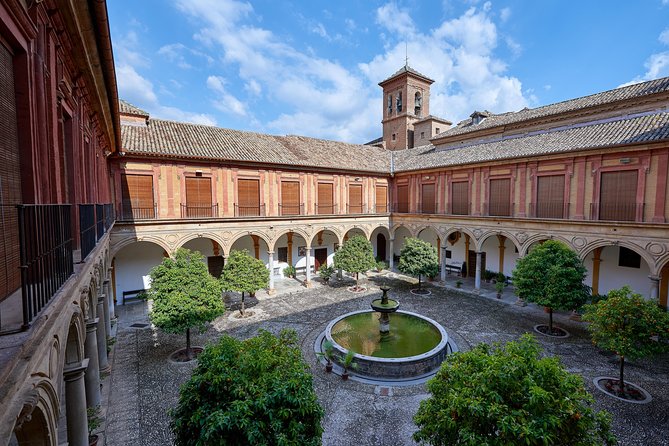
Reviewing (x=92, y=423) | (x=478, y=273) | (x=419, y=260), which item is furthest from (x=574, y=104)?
(x=92, y=423)

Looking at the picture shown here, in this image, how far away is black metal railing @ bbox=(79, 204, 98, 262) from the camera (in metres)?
5.36

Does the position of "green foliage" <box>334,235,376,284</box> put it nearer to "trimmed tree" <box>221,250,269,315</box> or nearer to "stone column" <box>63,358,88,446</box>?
"trimmed tree" <box>221,250,269,315</box>

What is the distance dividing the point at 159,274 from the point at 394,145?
28573 mm

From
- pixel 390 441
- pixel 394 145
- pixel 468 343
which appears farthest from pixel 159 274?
pixel 394 145

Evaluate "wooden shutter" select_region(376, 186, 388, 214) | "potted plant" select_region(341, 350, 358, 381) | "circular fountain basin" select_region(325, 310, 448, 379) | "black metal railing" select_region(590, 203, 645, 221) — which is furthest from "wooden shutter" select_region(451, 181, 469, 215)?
"potted plant" select_region(341, 350, 358, 381)

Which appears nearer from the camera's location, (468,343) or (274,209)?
(468,343)

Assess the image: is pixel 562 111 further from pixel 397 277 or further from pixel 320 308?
pixel 320 308

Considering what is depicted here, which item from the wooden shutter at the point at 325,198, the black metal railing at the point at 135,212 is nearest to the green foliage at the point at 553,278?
the wooden shutter at the point at 325,198

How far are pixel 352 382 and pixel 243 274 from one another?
7227mm

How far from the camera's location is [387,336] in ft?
41.2

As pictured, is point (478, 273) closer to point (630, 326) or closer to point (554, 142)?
point (554, 142)

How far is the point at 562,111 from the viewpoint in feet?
62.1

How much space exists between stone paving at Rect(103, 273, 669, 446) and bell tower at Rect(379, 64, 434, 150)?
20102 millimetres

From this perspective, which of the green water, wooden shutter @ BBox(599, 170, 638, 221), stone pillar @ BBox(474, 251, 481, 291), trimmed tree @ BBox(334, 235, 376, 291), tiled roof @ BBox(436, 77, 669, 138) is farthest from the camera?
stone pillar @ BBox(474, 251, 481, 291)
